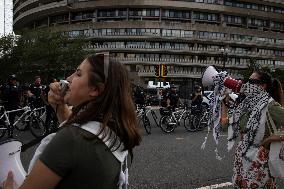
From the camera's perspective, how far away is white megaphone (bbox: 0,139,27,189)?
2.17 meters

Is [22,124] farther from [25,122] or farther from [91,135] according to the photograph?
[91,135]

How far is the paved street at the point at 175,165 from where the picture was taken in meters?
7.42

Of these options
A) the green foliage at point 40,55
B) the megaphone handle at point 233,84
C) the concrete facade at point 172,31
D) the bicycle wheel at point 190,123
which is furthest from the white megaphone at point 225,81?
the concrete facade at point 172,31

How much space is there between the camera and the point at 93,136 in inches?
76.5

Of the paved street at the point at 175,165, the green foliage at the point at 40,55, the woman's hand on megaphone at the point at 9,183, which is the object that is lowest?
the paved street at the point at 175,165

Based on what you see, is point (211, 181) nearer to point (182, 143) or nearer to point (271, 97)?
point (271, 97)

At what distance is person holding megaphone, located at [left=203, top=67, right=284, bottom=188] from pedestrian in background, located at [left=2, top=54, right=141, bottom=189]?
2199mm

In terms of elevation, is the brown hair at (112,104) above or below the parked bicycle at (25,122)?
above

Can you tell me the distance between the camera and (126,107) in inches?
84.0

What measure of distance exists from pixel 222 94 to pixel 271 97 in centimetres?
74

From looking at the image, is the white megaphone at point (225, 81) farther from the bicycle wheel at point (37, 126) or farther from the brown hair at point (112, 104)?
the bicycle wheel at point (37, 126)

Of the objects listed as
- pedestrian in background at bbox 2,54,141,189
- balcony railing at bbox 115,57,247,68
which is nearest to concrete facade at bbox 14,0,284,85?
balcony railing at bbox 115,57,247,68

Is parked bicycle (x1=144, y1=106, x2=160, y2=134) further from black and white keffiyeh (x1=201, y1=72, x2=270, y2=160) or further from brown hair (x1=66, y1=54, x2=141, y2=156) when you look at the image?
brown hair (x1=66, y1=54, x2=141, y2=156)

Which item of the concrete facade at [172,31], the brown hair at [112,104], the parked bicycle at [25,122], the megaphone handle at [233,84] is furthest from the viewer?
the concrete facade at [172,31]
